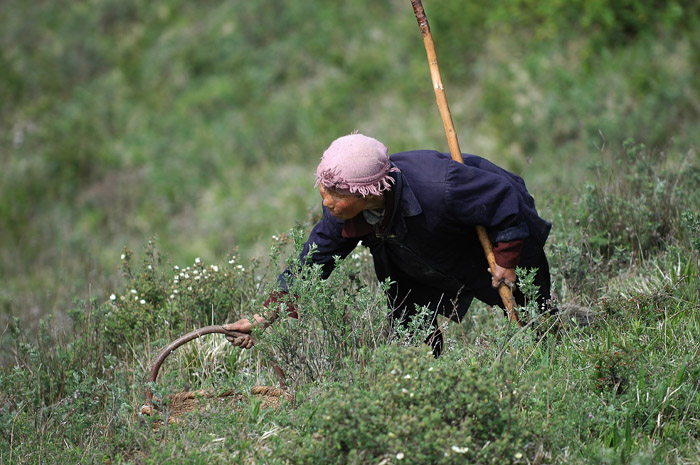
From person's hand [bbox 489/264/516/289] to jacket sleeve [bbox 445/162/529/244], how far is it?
0.52 feet

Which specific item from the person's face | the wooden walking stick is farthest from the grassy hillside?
the person's face

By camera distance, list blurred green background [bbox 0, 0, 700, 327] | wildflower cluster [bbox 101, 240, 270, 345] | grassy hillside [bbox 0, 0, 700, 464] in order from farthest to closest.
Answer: blurred green background [bbox 0, 0, 700, 327] → wildflower cluster [bbox 101, 240, 270, 345] → grassy hillside [bbox 0, 0, 700, 464]

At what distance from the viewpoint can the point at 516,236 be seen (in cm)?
328

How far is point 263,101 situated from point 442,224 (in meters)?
10.7

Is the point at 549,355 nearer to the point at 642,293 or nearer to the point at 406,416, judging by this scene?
the point at 642,293

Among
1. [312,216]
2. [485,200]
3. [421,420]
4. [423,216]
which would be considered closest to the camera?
[421,420]

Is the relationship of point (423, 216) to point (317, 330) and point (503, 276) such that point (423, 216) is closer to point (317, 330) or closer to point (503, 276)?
point (503, 276)

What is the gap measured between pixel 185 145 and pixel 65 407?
10.4 meters

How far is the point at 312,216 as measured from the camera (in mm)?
5402

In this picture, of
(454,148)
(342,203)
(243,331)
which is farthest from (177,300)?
(454,148)

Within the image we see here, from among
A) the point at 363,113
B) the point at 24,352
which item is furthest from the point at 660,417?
the point at 363,113

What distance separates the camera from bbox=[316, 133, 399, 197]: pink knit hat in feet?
10.2

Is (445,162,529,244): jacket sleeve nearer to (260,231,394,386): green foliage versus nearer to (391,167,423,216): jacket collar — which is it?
(391,167,423,216): jacket collar

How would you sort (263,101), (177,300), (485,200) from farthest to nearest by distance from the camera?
(263,101), (177,300), (485,200)
